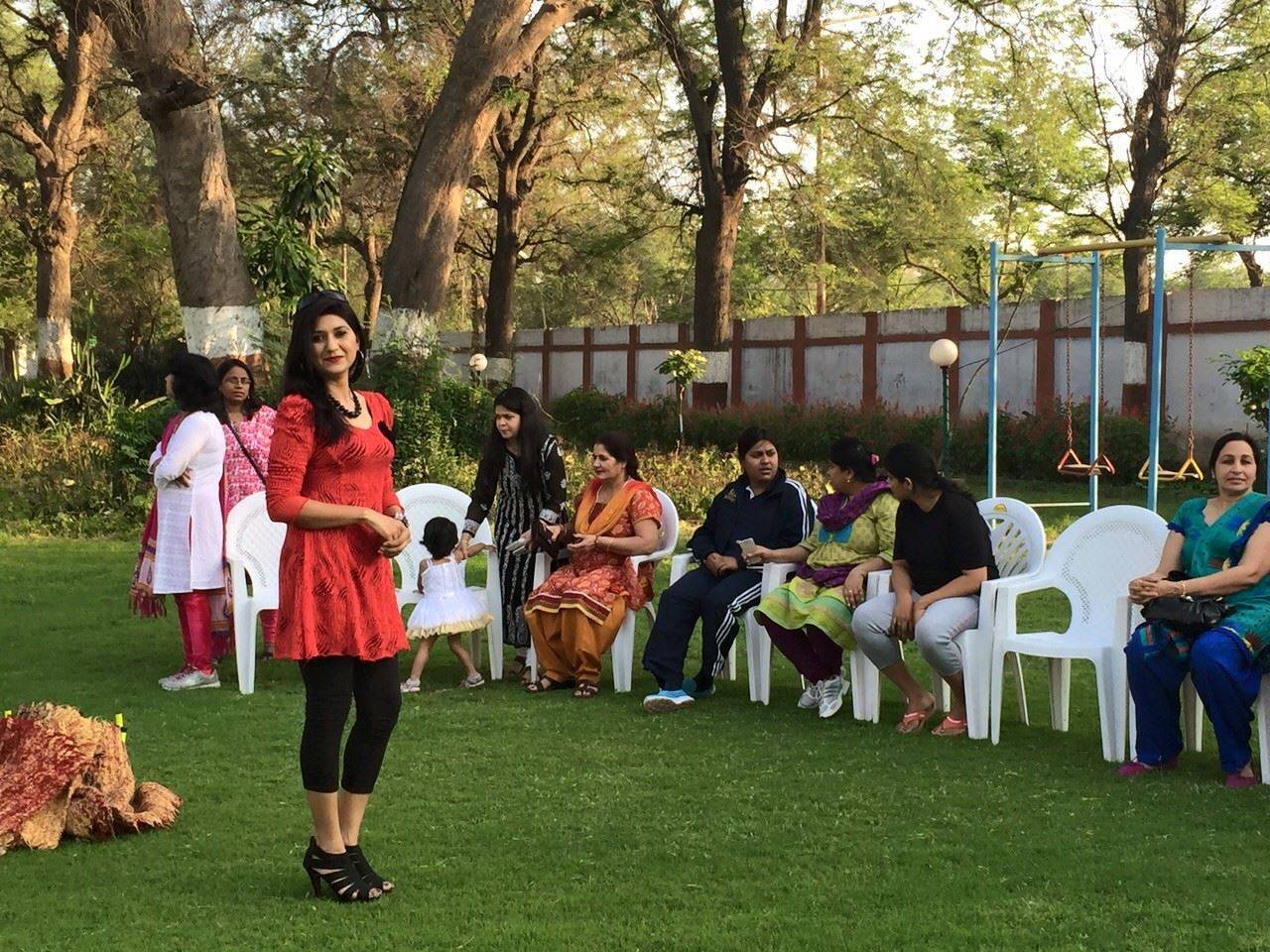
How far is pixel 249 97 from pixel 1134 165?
14.4 meters

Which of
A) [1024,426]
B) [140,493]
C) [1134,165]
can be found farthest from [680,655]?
[1134,165]

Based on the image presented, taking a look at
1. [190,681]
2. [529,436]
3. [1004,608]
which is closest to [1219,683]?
[1004,608]

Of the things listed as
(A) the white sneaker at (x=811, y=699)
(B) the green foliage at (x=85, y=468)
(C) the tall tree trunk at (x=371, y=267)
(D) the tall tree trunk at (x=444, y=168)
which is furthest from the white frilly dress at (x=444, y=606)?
(C) the tall tree trunk at (x=371, y=267)

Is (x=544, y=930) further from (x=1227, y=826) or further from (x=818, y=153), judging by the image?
(x=818, y=153)

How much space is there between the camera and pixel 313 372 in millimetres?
4277

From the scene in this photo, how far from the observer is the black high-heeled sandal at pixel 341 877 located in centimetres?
427

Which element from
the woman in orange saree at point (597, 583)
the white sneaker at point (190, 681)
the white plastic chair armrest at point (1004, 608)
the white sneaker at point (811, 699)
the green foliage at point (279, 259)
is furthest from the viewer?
the green foliage at point (279, 259)

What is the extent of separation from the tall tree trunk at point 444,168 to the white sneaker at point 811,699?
9.98 m

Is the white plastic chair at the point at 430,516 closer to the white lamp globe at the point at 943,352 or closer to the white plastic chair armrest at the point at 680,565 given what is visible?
the white plastic chair armrest at the point at 680,565

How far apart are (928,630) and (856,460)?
979mm

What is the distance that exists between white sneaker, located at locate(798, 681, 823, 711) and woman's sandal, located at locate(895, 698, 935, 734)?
0.48 meters

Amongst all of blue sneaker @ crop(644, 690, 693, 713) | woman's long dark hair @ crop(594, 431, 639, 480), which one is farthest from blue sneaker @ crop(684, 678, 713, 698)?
woman's long dark hair @ crop(594, 431, 639, 480)

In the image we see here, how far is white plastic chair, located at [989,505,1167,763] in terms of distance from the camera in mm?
6457

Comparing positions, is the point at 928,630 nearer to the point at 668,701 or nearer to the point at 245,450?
the point at 668,701
